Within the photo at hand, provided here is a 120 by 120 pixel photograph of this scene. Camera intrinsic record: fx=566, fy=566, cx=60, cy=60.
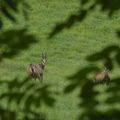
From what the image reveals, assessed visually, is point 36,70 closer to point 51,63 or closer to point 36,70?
point 36,70

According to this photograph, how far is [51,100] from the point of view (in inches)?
132

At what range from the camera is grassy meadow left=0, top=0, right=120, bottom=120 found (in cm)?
329

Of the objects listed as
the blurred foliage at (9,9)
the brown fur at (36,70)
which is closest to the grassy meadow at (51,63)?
the blurred foliage at (9,9)

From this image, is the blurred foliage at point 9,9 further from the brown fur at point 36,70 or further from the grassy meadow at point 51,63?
the brown fur at point 36,70

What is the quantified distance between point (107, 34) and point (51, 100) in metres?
25.9

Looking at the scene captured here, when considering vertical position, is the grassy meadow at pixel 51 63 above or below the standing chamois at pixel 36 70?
above

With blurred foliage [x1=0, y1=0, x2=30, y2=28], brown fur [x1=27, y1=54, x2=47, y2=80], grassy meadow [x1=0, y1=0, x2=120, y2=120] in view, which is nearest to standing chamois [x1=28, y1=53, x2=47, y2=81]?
brown fur [x1=27, y1=54, x2=47, y2=80]

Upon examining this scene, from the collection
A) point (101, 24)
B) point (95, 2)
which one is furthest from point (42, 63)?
point (95, 2)

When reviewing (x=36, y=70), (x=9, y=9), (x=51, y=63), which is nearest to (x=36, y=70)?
(x=36, y=70)

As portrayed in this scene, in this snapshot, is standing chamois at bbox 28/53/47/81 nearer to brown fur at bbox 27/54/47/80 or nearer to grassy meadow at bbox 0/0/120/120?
brown fur at bbox 27/54/47/80

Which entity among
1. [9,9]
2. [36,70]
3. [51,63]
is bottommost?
[51,63]

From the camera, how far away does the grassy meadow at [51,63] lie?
10.8 feet

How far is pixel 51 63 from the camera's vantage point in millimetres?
23047

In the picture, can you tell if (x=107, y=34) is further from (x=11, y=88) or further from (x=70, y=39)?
(x=11, y=88)
